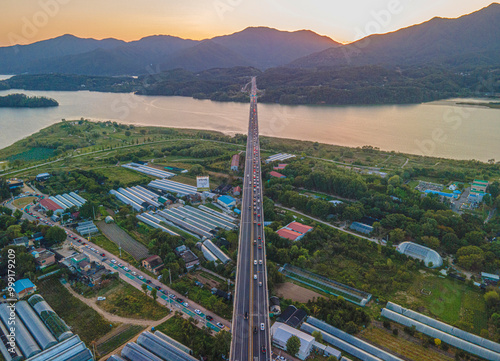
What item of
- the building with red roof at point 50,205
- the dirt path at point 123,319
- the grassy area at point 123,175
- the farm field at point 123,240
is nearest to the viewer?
the dirt path at point 123,319

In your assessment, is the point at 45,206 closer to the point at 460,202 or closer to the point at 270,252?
the point at 270,252

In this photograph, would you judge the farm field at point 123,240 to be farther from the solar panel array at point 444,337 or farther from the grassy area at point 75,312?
the solar panel array at point 444,337

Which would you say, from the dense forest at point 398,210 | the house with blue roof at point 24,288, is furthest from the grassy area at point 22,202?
the dense forest at point 398,210

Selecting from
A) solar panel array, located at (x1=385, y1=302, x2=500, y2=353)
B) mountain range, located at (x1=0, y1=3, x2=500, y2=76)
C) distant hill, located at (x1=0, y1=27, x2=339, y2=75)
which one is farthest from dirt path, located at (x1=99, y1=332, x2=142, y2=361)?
distant hill, located at (x1=0, y1=27, x2=339, y2=75)

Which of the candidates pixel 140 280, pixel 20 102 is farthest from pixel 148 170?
pixel 20 102

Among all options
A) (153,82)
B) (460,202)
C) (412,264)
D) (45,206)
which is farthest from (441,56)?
(45,206)

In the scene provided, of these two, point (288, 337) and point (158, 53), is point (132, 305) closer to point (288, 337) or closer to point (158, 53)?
point (288, 337)

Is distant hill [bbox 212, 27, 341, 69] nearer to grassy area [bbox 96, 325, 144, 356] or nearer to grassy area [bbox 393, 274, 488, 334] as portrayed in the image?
grassy area [bbox 393, 274, 488, 334]
